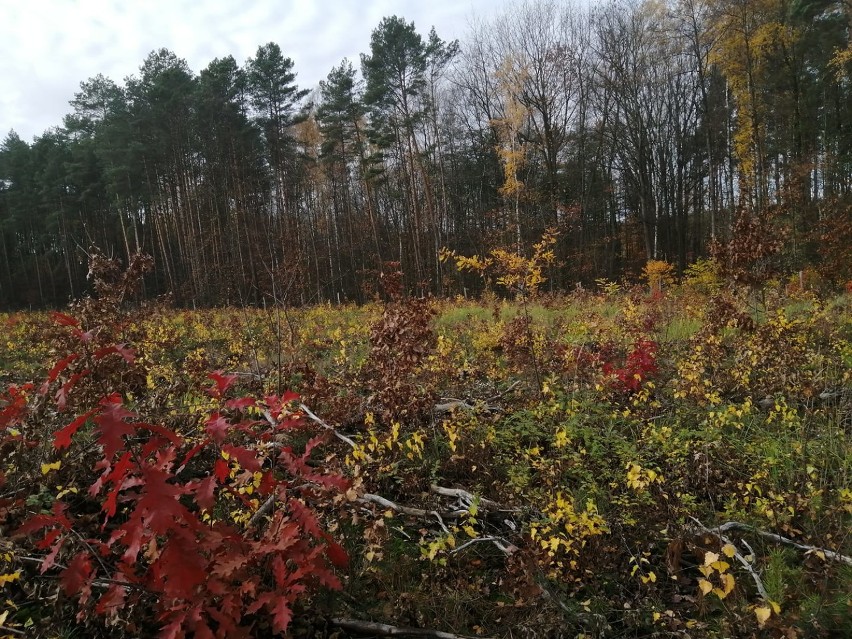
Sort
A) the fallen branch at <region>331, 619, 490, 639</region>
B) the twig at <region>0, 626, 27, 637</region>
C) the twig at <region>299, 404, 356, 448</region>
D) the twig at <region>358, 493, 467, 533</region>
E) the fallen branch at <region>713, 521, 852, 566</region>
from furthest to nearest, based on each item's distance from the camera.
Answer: the twig at <region>299, 404, 356, 448</region>, the twig at <region>358, 493, 467, 533</region>, the fallen branch at <region>713, 521, 852, 566</region>, the fallen branch at <region>331, 619, 490, 639</region>, the twig at <region>0, 626, 27, 637</region>

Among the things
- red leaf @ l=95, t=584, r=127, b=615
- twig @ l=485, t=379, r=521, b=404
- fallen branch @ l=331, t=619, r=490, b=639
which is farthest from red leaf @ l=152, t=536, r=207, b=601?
twig @ l=485, t=379, r=521, b=404

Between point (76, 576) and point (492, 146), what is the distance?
24.3 m

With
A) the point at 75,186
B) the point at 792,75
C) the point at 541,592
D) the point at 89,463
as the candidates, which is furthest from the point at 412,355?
the point at 75,186

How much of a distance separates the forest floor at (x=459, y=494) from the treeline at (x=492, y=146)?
1174 centimetres

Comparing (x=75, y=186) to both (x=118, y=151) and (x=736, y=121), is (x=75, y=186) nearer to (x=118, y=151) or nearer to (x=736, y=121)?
(x=118, y=151)

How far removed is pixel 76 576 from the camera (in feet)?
5.20

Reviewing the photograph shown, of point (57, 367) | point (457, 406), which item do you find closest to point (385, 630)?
point (57, 367)

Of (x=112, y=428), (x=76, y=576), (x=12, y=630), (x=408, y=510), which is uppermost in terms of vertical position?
(x=112, y=428)

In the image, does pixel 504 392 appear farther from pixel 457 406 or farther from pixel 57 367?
pixel 57 367

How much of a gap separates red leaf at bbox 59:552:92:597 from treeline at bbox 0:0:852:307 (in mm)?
13862

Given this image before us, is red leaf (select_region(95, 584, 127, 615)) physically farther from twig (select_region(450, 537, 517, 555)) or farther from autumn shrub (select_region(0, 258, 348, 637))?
twig (select_region(450, 537, 517, 555))

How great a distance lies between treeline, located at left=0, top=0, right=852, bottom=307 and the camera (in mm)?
16609

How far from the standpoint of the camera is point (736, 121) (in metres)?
18.3

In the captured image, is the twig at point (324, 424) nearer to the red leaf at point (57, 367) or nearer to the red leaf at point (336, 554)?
the red leaf at point (336, 554)
